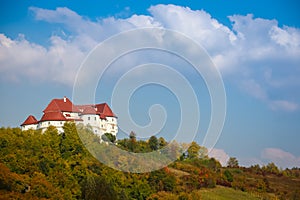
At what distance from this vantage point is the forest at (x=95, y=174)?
30.7 metres

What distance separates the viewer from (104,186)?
31.7 metres

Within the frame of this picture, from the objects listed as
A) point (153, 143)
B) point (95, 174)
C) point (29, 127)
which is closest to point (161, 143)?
point (153, 143)

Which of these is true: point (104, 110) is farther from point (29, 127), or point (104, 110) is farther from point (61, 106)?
point (29, 127)

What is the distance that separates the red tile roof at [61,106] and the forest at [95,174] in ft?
13.9

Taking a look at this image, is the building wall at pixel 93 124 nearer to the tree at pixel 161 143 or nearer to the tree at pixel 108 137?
the tree at pixel 108 137

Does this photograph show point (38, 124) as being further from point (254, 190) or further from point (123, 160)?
point (254, 190)

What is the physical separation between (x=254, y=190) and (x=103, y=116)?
17327 mm

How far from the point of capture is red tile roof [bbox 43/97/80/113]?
4838 centimetres

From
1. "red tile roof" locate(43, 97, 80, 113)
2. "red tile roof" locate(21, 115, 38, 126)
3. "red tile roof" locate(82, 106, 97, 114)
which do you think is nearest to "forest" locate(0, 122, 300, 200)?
"red tile roof" locate(82, 106, 97, 114)

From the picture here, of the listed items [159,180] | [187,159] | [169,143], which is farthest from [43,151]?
[187,159]

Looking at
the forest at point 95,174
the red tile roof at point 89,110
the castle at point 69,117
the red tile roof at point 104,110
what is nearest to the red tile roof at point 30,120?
the castle at point 69,117

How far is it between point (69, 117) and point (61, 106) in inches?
65.7

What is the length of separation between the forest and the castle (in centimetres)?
230

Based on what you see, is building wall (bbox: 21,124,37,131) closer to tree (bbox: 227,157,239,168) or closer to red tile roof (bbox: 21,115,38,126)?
red tile roof (bbox: 21,115,38,126)
